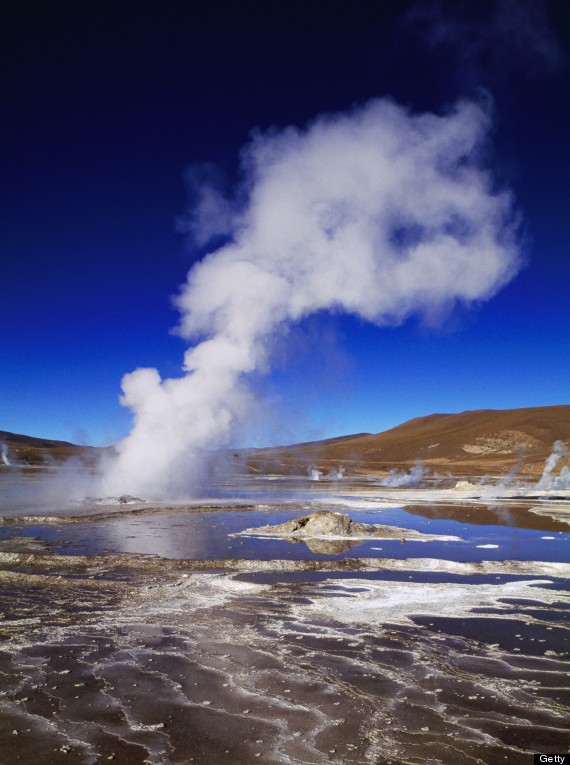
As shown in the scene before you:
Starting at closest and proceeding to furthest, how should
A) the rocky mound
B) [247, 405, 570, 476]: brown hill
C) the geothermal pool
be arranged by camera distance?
1. the geothermal pool
2. the rocky mound
3. [247, 405, 570, 476]: brown hill

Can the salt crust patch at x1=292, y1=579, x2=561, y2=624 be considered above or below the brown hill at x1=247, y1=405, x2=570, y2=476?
below

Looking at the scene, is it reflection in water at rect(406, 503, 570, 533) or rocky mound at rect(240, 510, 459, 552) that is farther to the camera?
reflection in water at rect(406, 503, 570, 533)

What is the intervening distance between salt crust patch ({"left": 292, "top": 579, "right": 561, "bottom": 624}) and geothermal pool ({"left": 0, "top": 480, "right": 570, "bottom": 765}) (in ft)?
0.21

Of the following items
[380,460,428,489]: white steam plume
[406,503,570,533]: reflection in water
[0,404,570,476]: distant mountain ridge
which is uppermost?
[0,404,570,476]: distant mountain ridge

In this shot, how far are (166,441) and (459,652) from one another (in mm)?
36608

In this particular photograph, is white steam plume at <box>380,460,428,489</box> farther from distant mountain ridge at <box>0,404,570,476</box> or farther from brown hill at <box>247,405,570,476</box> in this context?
brown hill at <box>247,405,570,476</box>

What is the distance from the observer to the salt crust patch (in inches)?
418

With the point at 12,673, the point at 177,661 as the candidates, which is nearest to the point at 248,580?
the point at 177,661

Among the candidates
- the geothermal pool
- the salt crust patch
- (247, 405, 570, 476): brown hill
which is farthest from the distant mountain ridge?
the salt crust patch

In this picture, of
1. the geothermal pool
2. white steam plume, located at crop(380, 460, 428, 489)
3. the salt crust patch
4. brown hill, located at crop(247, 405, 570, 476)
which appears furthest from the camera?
brown hill, located at crop(247, 405, 570, 476)

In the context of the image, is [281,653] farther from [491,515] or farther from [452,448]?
[452,448]

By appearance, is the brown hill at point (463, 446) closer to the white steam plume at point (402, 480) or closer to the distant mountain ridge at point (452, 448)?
the distant mountain ridge at point (452, 448)

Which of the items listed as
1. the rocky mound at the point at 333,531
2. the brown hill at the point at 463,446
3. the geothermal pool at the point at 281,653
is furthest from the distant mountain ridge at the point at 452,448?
the geothermal pool at the point at 281,653

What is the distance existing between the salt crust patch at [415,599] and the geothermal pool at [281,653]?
64 millimetres
